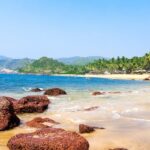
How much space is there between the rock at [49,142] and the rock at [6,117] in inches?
187

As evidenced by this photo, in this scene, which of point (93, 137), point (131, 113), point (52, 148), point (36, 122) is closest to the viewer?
point (52, 148)

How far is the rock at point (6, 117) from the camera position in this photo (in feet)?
59.4

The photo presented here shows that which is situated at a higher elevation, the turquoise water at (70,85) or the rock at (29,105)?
the rock at (29,105)

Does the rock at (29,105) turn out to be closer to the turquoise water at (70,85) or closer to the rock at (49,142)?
the rock at (49,142)

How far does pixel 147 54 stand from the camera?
186m

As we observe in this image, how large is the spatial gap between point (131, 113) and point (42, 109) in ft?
19.7

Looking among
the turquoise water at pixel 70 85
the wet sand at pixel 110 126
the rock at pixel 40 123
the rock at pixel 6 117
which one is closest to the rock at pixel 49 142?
the wet sand at pixel 110 126

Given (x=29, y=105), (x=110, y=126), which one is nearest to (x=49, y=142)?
(x=110, y=126)

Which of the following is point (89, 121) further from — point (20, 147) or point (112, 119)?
point (20, 147)

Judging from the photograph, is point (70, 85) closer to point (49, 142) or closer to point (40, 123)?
point (40, 123)

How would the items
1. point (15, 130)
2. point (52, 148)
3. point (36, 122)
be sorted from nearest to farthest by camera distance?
point (52, 148)
point (15, 130)
point (36, 122)

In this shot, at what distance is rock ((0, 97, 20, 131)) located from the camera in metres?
18.1

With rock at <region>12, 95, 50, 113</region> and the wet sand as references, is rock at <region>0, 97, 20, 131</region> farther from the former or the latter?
rock at <region>12, 95, 50, 113</region>

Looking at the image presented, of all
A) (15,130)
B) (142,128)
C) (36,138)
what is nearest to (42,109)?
(15,130)
